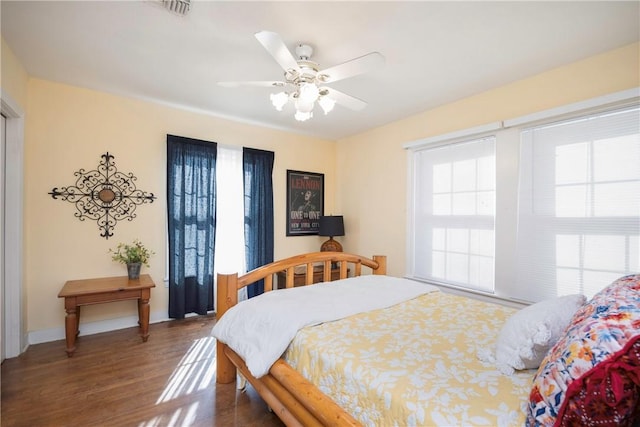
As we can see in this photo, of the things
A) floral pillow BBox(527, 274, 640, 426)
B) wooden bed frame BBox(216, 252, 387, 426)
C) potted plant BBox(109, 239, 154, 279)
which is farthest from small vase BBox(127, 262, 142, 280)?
floral pillow BBox(527, 274, 640, 426)

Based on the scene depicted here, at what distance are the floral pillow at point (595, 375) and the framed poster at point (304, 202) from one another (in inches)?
145

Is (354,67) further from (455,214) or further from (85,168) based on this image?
(85,168)

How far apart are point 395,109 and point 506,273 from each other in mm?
2070

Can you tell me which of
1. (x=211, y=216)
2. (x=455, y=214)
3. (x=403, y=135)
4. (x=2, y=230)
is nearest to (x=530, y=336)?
(x=455, y=214)

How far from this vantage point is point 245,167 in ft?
12.9

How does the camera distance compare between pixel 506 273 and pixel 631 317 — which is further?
pixel 506 273

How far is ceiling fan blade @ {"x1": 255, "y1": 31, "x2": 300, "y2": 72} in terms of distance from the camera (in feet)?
5.12

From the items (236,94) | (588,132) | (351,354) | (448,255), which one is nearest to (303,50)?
(236,94)

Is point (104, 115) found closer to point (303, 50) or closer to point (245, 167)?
point (245, 167)

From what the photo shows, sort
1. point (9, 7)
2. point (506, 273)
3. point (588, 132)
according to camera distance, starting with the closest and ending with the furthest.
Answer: point (9, 7) → point (588, 132) → point (506, 273)

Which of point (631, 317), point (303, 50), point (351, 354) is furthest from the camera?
point (303, 50)

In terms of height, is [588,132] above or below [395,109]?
below

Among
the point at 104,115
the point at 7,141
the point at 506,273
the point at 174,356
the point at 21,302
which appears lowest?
the point at 174,356

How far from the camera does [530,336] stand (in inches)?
45.5
